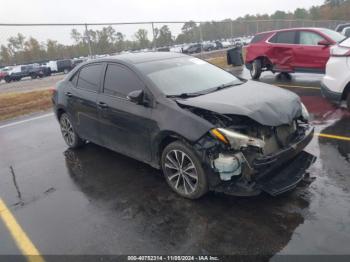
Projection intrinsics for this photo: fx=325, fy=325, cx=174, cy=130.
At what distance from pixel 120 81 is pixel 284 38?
7.91 meters

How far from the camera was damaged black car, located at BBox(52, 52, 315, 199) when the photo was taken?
3.56 metres

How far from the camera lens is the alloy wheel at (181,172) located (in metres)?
3.87

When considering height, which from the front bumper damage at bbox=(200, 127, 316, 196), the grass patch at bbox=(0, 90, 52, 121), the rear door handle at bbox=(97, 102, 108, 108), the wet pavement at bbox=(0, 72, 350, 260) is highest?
the rear door handle at bbox=(97, 102, 108, 108)

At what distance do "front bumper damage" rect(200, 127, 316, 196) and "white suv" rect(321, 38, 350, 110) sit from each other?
3.11 meters

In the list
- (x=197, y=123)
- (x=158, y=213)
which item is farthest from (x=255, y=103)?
(x=158, y=213)

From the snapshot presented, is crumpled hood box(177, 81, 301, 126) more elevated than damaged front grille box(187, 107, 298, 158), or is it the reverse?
crumpled hood box(177, 81, 301, 126)

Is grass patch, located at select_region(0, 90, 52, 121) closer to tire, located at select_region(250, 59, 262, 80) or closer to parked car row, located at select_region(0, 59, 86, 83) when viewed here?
tire, located at select_region(250, 59, 262, 80)

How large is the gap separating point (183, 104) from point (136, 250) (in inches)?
69.0

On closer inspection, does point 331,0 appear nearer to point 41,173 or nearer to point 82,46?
point 82,46

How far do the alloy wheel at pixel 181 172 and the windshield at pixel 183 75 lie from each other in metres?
0.85

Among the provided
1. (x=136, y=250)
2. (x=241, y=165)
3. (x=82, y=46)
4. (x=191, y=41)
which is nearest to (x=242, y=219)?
(x=241, y=165)

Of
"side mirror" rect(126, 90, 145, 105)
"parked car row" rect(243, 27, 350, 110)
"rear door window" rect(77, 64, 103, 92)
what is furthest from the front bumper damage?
"parked car row" rect(243, 27, 350, 110)

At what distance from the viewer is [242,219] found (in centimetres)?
348

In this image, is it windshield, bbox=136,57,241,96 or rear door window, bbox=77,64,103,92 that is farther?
rear door window, bbox=77,64,103,92
